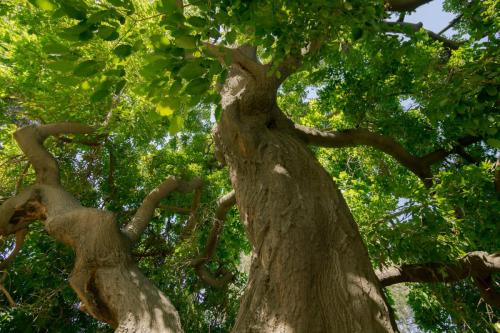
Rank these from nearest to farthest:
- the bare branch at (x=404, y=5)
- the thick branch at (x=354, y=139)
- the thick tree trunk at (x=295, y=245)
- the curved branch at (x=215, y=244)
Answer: the thick tree trunk at (x=295, y=245) < the thick branch at (x=354, y=139) < the curved branch at (x=215, y=244) < the bare branch at (x=404, y=5)

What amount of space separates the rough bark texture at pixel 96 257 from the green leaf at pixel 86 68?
225 cm

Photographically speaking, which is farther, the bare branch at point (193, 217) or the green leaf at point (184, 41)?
the bare branch at point (193, 217)

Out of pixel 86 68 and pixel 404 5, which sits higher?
pixel 404 5

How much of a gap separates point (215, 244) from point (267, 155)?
10.8 ft

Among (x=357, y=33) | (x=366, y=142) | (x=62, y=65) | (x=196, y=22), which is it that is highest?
(x=366, y=142)

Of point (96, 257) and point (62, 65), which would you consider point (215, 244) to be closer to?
point (96, 257)

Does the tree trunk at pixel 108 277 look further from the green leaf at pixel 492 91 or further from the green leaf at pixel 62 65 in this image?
the green leaf at pixel 492 91

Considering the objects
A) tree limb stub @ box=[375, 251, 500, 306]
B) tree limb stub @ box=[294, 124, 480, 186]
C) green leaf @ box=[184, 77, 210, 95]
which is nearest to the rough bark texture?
green leaf @ box=[184, 77, 210, 95]

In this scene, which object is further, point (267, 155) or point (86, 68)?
point (267, 155)

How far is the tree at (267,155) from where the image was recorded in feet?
5.53

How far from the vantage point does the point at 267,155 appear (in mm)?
3268

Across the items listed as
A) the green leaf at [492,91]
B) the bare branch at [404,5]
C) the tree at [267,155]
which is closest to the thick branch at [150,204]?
the tree at [267,155]

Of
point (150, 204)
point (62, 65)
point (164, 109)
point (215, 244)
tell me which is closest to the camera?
point (62, 65)

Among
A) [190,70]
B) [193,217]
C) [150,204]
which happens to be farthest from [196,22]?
[193,217]
